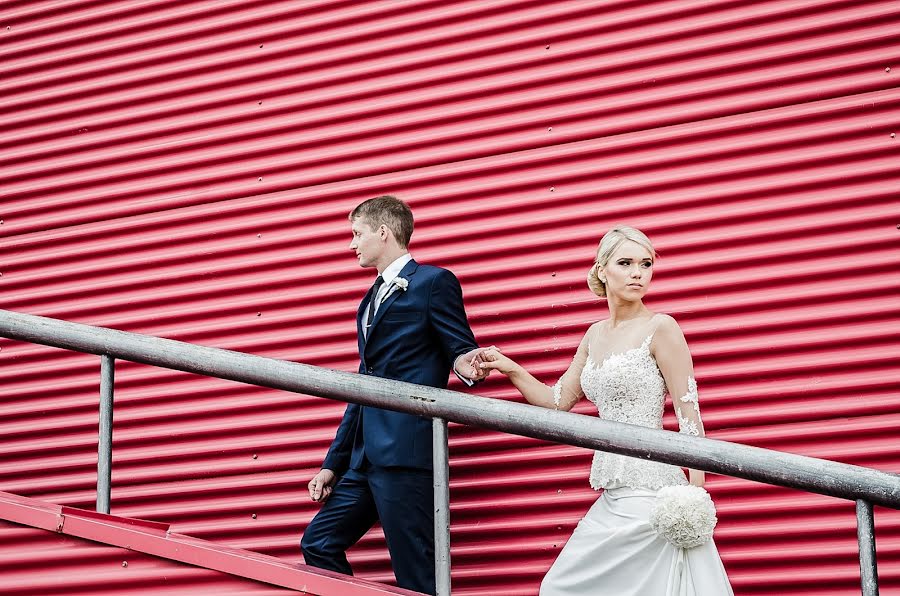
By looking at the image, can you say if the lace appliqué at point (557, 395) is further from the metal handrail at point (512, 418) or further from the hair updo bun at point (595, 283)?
the metal handrail at point (512, 418)

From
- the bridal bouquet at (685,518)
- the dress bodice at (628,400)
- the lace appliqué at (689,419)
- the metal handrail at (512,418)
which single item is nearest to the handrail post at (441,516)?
the metal handrail at (512,418)

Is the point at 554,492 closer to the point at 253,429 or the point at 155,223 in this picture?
the point at 253,429

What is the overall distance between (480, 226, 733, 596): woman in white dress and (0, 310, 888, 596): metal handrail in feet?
2.17

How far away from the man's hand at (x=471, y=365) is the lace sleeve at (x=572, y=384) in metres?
0.31

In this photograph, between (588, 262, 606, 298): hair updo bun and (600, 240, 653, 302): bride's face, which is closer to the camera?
(600, 240, 653, 302): bride's face

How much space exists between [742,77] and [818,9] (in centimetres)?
42

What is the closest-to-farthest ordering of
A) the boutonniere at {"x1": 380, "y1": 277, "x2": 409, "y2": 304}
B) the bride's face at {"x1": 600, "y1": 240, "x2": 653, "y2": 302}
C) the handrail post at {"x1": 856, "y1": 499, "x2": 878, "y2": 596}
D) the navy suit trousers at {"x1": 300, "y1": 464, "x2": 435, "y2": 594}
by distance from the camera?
the handrail post at {"x1": 856, "y1": 499, "x2": 878, "y2": 596}
the bride's face at {"x1": 600, "y1": 240, "x2": 653, "y2": 302}
the navy suit trousers at {"x1": 300, "y1": 464, "x2": 435, "y2": 594}
the boutonniere at {"x1": 380, "y1": 277, "x2": 409, "y2": 304}

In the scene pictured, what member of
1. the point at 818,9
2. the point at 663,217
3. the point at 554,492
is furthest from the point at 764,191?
the point at 554,492

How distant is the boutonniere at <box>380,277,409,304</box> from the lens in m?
3.89

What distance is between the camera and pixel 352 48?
4.94m

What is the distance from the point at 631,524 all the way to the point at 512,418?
29.7 inches

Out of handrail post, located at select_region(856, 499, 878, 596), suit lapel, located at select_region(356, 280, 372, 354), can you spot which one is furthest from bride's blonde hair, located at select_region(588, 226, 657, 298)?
handrail post, located at select_region(856, 499, 878, 596)

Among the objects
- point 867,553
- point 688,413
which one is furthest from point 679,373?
point 867,553

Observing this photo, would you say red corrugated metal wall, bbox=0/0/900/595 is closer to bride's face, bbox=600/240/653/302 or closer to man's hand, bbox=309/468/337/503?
man's hand, bbox=309/468/337/503
